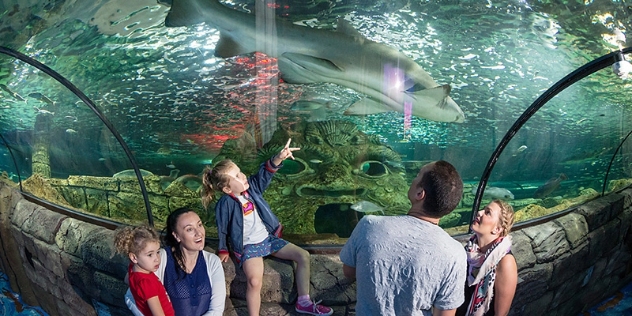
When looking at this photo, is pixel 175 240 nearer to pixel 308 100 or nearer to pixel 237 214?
pixel 237 214

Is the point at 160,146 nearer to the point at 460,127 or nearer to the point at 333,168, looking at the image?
the point at 333,168

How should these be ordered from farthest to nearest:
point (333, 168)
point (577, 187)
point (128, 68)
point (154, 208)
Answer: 1. point (577, 187)
2. point (333, 168)
3. point (154, 208)
4. point (128, 68)

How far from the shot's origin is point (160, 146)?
4934 millimetres

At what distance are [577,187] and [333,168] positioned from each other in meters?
3.40

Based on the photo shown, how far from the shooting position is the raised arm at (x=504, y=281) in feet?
8.00

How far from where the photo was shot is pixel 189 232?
8.70 ft

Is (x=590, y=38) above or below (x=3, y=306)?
above

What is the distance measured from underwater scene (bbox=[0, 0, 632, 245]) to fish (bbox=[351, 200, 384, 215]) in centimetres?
2

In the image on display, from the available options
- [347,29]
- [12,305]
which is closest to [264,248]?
[347,29]

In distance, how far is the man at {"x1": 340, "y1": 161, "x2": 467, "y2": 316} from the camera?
5.49ft

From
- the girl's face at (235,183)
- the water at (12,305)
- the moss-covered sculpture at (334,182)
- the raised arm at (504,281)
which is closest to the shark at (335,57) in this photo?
the moss-covered sculpture at (334,182)

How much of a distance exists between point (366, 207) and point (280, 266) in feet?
7.76

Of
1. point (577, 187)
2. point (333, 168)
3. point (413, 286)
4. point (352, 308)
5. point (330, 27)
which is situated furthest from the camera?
point (577, 187)

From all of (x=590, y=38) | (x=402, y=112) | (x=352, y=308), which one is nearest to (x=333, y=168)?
(x=402, y=112)
